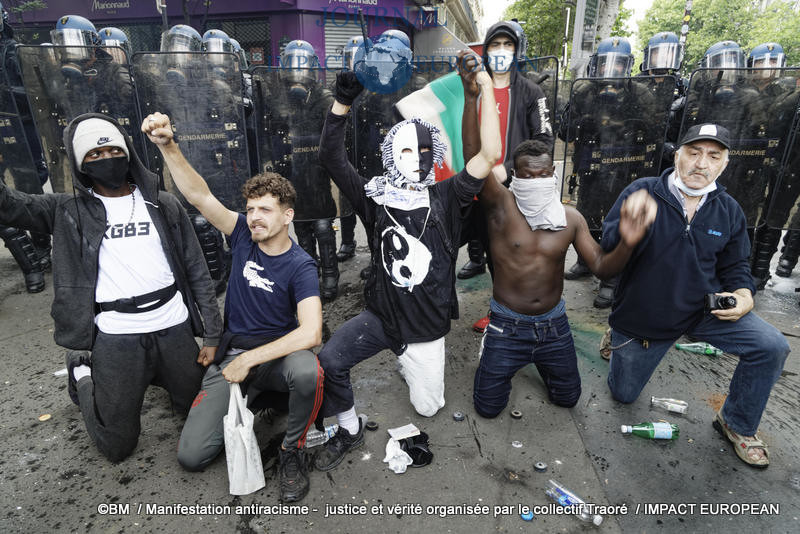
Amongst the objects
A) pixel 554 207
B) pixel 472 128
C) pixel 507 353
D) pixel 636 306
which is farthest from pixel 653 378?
pixel 472 128

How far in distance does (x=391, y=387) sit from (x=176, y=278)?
5.28 ft

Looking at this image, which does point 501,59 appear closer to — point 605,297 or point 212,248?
point 605,297

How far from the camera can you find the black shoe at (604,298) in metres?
4.49

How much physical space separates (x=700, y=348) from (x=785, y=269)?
2.68 metres

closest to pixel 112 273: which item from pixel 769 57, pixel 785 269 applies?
pixel 785 269

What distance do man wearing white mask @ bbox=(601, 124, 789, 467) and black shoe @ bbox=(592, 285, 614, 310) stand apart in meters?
1.62

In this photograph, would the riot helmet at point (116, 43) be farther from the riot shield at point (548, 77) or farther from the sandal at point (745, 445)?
the sandal at point (745, 445)

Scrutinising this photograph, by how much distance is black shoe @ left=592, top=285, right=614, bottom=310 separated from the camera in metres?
4.49

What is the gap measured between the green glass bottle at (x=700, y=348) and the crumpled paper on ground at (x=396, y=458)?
2.61 m

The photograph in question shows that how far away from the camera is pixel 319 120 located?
448 cm

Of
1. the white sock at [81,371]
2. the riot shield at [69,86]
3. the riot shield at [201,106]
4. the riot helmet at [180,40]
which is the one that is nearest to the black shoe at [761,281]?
the riot shield at [201,106]

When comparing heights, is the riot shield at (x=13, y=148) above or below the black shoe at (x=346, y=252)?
above

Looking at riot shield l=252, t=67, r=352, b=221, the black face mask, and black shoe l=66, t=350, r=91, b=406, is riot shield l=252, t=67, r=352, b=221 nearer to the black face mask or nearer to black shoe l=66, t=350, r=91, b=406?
the black face mask

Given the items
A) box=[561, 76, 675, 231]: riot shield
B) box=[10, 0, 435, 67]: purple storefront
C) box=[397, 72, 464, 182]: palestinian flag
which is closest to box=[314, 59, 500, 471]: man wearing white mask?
box=[397, 72, 464, 182]: palestinian flag
